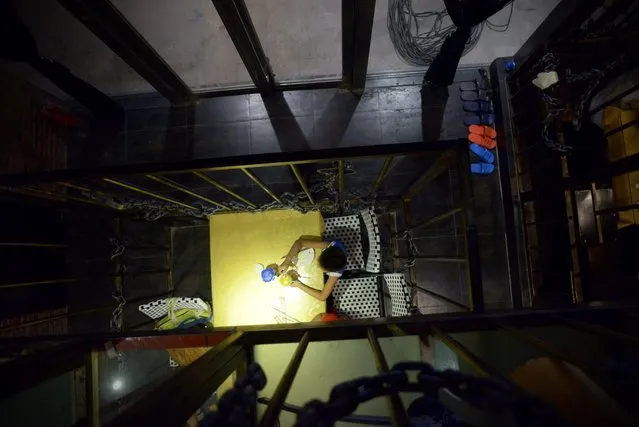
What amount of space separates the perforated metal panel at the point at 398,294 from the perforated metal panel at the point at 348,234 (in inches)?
15.0

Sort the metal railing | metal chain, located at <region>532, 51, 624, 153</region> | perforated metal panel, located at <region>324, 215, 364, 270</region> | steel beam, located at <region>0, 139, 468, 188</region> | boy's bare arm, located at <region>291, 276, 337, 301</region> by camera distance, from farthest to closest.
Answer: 1. perforated metal panel, located at <region>324, 215, 364, 270</region>
2. boy's bare arm, located at <region>291, 276, 337, 301</region>
3. metal chain, located at <region>532, 51, 624, 153</region>
4. steel beam, located at <region>0, 139, 468, 188</region>
5. the metal railing

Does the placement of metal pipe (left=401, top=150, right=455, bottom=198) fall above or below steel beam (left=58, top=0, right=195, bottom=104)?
below

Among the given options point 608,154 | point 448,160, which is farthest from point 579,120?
point 448,160

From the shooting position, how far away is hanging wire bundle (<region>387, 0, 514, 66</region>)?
11.1 feet

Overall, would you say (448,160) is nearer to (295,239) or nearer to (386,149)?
(386,149)

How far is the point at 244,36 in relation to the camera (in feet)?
7.23

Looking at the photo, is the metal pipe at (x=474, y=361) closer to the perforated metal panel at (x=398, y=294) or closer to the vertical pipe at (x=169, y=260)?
the perforated metal panel at (x=398, y=294)

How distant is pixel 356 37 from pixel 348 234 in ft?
5.86

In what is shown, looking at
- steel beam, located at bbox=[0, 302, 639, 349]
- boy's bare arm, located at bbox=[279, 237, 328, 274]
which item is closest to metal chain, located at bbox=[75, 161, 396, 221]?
boy's bare arm, located at bbox=[279, 237, 328, 274]

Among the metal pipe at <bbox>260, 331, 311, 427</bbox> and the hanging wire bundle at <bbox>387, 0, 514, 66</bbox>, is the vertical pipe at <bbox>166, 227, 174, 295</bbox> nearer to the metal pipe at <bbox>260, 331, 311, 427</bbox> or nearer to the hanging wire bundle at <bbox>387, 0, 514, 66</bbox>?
the metal pipe at <bbox>260, 331, 311, 427</bbox>

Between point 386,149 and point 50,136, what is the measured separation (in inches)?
134

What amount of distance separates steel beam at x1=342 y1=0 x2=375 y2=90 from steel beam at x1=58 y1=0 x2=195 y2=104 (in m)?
1.30

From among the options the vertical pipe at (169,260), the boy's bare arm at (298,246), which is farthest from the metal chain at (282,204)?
the vertical pipe at (169,260)

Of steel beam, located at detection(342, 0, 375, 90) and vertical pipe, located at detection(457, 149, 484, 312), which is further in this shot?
steel beam, located at detection(342, 0, 375, 90)
